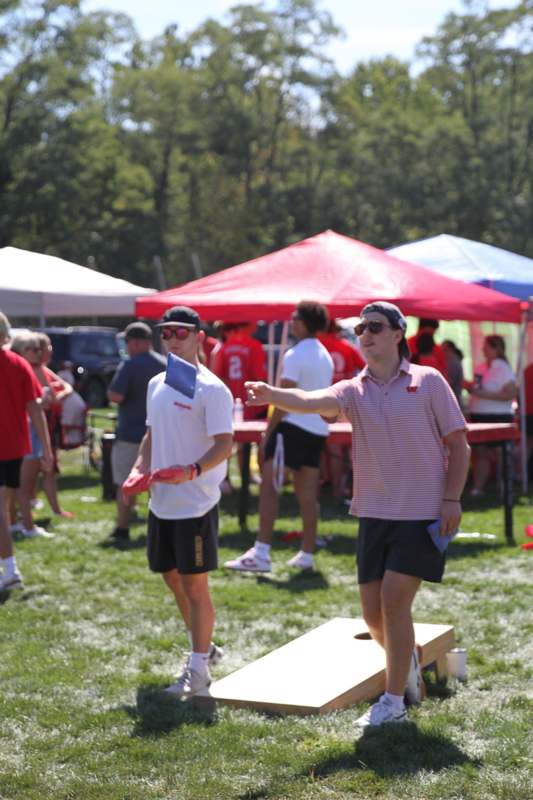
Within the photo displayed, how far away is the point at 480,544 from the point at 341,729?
519cm

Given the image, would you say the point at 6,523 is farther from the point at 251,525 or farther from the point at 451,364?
the point at 451,364

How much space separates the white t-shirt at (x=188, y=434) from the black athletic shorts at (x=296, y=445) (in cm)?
319

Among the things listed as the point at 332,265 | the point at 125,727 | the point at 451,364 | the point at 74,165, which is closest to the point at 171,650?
the point at 125,727

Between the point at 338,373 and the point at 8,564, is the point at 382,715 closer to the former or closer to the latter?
the point at 8,564

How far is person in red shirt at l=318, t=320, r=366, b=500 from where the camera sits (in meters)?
11.8

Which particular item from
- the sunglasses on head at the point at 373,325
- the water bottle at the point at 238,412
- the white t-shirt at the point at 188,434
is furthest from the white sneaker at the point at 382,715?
the water bottle at the point at 238,412

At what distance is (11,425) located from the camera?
8.49 m

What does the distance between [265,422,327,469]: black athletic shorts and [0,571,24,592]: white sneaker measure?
1968 mm

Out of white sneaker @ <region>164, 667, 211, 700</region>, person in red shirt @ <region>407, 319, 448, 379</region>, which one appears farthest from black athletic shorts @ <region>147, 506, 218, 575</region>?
person in red shirt @ <region>407, 319, 448, 379</region>

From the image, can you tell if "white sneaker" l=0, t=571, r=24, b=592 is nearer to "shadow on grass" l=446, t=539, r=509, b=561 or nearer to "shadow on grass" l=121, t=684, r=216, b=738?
"shadow on grass" l=121, t=684, r=216, b=738

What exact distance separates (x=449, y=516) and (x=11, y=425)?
408 cm

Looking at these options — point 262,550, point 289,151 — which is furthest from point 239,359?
point 289,151

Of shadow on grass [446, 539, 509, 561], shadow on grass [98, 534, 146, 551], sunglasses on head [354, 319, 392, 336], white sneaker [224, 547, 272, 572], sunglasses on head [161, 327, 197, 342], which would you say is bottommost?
shadow on grass [446, 539, 509, 561]

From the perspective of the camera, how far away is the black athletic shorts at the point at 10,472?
851 centimetres
